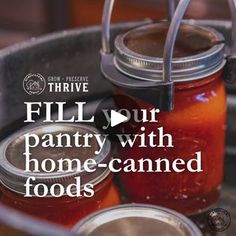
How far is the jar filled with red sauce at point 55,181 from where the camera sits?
45 centimetres

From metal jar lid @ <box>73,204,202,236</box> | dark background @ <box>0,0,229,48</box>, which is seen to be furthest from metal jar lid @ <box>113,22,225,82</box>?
dark background @ <box>0,0,229,48</box>

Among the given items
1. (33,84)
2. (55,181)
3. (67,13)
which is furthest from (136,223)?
(67,13)

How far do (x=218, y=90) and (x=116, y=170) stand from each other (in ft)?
0.37

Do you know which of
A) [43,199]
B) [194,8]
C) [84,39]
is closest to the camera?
[43,199]

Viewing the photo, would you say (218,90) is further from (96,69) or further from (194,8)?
(194,8)

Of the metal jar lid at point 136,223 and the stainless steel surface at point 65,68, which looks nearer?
the metal jar lid at point 136,223

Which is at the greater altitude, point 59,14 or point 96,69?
point 96,69

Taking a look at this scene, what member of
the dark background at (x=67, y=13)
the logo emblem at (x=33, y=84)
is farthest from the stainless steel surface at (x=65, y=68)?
the dark background at (x=67, y=13)

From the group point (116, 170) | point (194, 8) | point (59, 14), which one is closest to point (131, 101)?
point (116, 170)

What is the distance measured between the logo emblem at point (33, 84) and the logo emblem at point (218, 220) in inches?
7.4

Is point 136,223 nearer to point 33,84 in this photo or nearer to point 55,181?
point 55,181

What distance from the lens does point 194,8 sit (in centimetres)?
111

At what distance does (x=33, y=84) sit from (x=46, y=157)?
0.09 m

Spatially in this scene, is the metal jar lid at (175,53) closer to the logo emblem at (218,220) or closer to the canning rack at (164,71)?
the canning rack at (164,71)
